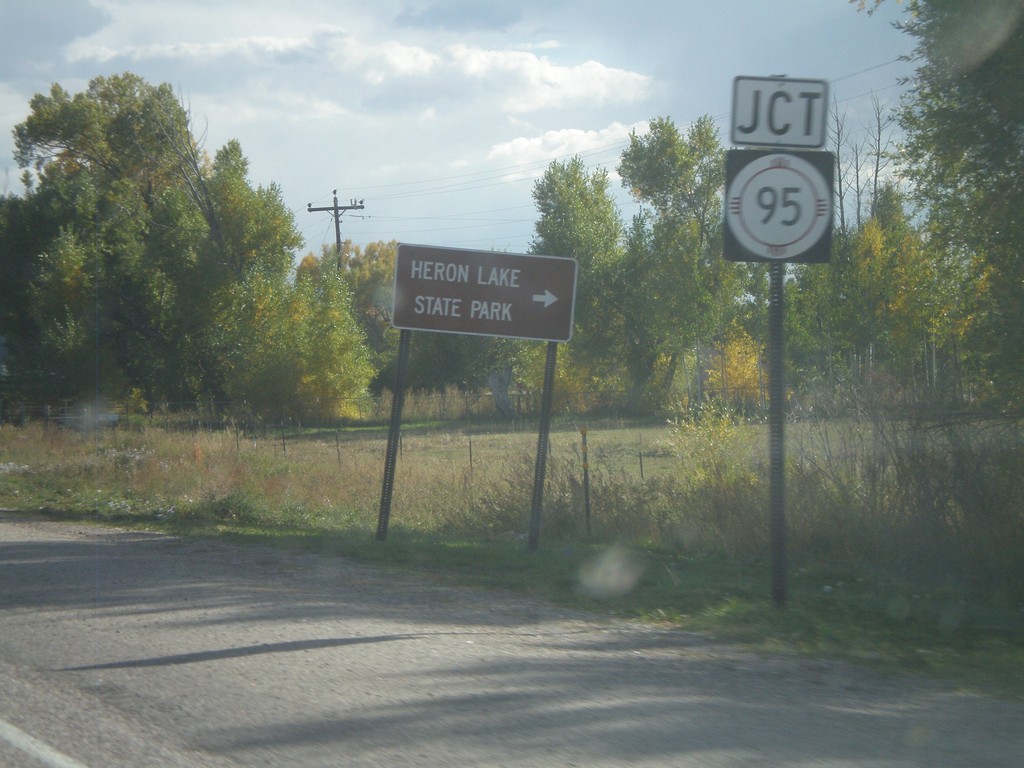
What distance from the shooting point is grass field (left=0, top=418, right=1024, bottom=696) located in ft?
27.0

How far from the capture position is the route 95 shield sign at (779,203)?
8.09m

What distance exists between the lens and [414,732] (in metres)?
Result: 5.26

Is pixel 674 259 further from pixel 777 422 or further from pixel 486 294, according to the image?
pixel 777 422

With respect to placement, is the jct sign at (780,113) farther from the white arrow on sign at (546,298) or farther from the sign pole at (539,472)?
the sign pole at (539,472)

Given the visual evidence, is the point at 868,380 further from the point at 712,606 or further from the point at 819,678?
the point at 819,678

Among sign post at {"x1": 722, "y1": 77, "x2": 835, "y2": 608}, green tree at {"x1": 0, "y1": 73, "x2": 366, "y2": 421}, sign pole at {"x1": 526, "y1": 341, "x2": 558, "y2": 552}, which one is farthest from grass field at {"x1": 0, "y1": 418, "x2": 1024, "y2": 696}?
green tree at {"x1": 0, "y1": 73, "x2": 366, "y2": 421}

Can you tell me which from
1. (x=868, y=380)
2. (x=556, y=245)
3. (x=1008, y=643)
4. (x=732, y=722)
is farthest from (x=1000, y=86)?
(x=556, y=245)

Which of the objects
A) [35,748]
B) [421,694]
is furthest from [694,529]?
[35,748]

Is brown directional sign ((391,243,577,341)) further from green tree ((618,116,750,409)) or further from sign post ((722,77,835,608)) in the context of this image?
green tree ((618,116,750,409))

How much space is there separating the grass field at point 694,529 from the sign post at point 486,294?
212 cm

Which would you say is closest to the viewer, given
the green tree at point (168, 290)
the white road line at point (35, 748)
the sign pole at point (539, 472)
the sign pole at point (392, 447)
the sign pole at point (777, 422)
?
the white road line at point (35, 748)

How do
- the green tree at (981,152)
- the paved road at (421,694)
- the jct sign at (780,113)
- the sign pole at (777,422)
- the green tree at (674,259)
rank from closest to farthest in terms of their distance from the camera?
1. the paved road at (421,694)
2. the jct sign at (780,113)
3. the sign pole at (777,422)
4. the green tree at (981,152)
5. the green tree at (674,259)

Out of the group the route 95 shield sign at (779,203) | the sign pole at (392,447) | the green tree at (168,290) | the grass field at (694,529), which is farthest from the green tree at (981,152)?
the green tree at (168,290)

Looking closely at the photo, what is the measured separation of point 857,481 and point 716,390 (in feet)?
136
